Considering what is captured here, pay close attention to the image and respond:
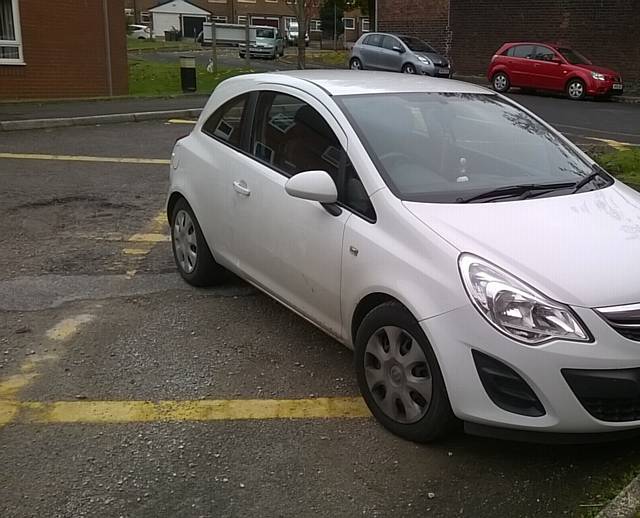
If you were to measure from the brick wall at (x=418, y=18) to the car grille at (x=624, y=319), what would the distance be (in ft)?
97.2

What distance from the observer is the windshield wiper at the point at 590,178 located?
4.12 metres

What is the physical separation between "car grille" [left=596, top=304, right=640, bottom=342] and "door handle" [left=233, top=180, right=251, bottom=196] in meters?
2.32

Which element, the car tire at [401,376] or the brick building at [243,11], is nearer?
the car tire at [401,376]

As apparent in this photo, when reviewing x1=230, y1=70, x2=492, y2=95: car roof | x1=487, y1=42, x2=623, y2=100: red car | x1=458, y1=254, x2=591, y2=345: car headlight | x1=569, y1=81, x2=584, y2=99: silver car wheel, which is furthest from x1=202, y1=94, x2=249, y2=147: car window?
x1=569, y1=81, x2=584, y2=99: silver car wheel

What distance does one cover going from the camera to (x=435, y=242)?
3.38m

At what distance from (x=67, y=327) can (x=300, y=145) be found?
1915 millimetres

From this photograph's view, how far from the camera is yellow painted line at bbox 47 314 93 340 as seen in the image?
188 inches

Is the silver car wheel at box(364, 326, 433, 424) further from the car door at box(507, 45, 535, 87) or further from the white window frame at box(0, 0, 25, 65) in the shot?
the car door at box(507, 45, 535, 87)

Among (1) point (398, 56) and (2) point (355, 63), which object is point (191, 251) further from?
(2) point (355, 63)

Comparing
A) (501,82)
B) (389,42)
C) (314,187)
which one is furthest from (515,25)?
(314,187)

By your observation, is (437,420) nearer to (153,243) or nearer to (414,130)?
(414,130)

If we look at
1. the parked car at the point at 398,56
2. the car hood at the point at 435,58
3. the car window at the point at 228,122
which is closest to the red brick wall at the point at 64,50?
the parked car at the point at 398,56

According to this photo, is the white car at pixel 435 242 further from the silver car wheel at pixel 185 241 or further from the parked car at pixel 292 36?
the parked car at pixel 292 36

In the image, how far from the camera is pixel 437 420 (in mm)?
3363
